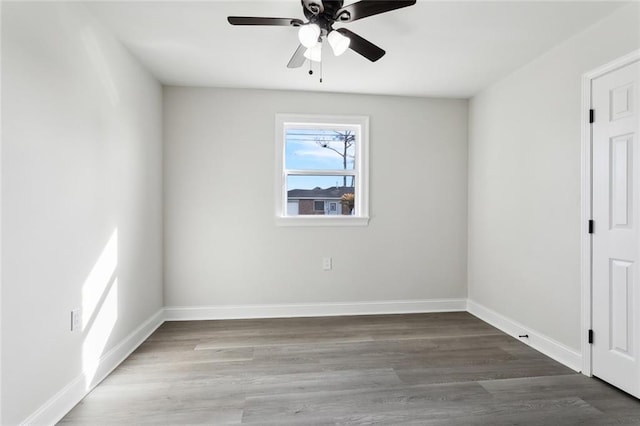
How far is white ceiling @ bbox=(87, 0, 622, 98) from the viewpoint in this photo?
2.11 m

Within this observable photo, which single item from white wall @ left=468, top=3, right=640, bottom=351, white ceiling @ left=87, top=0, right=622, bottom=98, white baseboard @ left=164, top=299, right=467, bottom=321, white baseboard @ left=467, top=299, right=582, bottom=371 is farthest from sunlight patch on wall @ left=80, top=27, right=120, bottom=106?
white baseboard @ left=467, top=299, right=582, bottom=371

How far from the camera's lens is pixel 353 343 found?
2875 millimetres

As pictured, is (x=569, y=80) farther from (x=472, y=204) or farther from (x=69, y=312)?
(x=69, y=312)

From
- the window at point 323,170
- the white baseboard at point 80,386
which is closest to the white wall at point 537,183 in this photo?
the window at point 323,170

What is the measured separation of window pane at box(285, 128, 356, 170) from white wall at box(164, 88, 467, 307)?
225 mm

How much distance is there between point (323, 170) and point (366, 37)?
59.8 inches

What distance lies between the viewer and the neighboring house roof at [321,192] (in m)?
→ 3.70

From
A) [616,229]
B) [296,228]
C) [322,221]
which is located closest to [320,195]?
[322,221]

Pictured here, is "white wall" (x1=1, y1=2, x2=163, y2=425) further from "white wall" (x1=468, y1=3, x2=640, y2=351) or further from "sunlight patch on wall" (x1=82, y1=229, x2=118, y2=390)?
"white wall" (x1=468, y1=3, x2=640, y2=351)

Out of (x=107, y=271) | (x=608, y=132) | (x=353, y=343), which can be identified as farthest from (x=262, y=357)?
(x=608, y=132)

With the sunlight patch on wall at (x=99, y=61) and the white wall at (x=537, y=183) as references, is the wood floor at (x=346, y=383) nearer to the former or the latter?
the white wall at (x=537, y=183)

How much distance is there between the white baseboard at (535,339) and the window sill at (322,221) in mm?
1537

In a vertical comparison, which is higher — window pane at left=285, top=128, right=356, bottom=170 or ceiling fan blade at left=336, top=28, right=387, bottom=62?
ceiling fan blade at left=336, top=28, right=387, bottom=62

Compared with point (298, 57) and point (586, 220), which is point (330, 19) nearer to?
point (298, 57)
